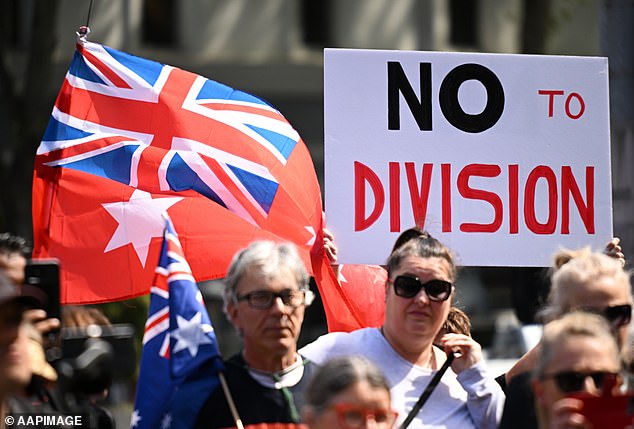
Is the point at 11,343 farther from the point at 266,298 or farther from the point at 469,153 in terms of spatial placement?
the point at 469,153

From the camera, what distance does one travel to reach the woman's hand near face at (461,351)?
185 inches

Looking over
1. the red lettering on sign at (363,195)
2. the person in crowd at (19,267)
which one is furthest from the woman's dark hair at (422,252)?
the person in crowd at (19,267)

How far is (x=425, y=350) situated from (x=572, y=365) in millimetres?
1122

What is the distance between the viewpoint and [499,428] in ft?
14.2

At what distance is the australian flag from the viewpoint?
14.4ft

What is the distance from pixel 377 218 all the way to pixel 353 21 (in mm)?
16177

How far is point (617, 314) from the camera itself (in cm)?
452

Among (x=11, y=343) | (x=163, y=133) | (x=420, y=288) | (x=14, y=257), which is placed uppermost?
(x=163, y=133)

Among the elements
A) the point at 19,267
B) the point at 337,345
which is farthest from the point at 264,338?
the point at 19,267

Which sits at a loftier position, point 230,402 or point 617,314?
point 617,314

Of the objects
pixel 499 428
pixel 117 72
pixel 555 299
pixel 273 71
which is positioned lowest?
pixel 499 428

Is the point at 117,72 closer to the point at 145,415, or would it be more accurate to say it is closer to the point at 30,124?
the point at 145,415

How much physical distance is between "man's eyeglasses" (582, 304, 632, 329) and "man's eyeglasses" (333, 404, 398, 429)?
996mm

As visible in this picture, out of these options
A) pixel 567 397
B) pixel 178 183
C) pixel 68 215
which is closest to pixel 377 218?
pixel 178 183
